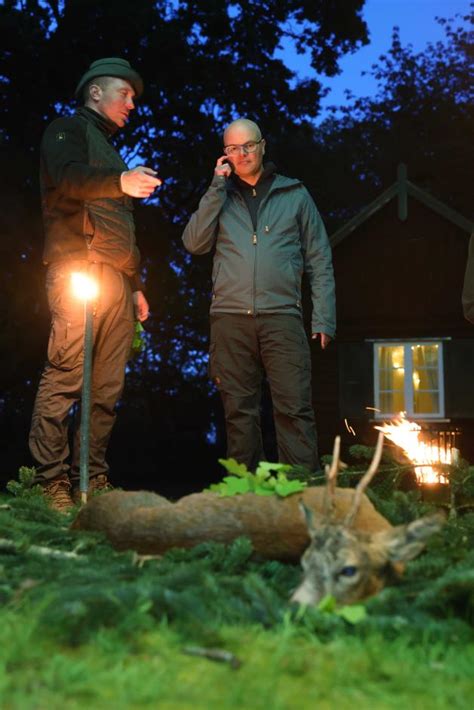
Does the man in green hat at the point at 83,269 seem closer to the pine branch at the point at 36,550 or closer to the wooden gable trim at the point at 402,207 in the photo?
the pine branch at the point at 36,550

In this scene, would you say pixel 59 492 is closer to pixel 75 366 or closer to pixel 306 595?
pixel 75 366

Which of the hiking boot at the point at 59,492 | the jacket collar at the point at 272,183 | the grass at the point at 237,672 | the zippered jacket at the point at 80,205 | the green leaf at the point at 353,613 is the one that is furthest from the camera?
the jacket collar at the point at 272,183

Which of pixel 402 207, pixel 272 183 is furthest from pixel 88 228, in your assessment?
pixel 402 207

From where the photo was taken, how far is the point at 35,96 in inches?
607

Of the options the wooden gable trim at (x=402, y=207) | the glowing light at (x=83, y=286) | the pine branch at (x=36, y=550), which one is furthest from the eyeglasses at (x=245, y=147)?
the wooden gable trim at (x=402, y=207)

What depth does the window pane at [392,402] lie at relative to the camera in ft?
51.1

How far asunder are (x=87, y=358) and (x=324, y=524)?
2.63 m

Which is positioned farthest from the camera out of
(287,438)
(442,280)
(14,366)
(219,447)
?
(219,447)

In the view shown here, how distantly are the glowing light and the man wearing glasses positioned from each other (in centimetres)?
77

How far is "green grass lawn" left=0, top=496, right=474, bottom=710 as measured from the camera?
6.36 feet

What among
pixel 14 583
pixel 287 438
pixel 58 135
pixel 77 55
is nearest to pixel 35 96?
pixel 77 55

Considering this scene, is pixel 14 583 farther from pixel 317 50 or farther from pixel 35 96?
pixel 317 50

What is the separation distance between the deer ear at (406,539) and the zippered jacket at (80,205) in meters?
3.10

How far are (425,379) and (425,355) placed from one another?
50cm
